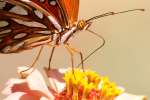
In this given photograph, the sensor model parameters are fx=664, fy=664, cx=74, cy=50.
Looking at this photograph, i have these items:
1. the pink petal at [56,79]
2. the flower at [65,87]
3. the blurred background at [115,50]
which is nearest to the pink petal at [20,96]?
the flower at [65,87]

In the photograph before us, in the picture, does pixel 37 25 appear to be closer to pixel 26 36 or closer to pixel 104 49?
pixel 26 36

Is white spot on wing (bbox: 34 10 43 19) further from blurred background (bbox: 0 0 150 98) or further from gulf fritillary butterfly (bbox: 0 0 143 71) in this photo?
blurred background (bbox: 0 0 150 98)

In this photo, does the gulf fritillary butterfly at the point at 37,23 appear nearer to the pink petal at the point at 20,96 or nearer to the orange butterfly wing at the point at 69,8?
the orange butterfly wing at the point at 69,8

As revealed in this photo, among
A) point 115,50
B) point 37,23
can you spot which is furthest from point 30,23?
point 115,50

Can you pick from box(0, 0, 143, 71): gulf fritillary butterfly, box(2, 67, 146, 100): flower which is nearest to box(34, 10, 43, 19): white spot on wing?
box(0, 0, 143, 71): gulf fritillary butterfly

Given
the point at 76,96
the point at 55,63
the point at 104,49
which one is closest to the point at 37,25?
the point at 76,96

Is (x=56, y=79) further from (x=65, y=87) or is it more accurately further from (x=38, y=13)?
(x=38, y=13)
